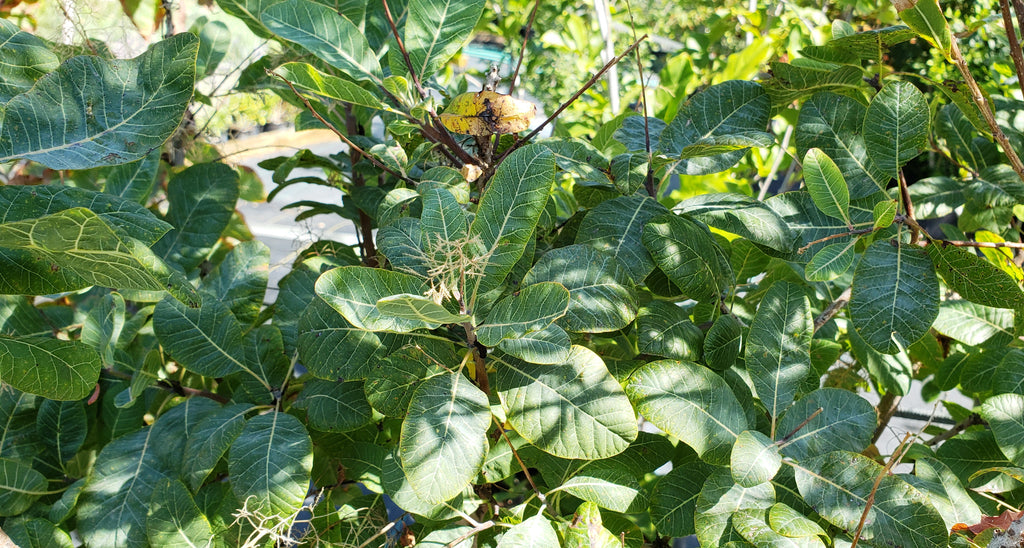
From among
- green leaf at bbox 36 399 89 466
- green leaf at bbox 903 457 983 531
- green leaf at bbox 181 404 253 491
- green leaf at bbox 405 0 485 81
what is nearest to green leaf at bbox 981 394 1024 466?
green leaf at bbox 903 457 983 531

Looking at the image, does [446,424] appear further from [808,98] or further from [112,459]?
[808,98]

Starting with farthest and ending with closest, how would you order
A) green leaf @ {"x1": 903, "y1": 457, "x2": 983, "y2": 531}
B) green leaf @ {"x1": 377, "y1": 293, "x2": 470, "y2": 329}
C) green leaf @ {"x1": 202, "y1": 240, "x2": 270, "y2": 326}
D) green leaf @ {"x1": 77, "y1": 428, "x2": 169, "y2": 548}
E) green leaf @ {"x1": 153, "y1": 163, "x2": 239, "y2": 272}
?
green leaf @ {"x1": 153, "y1": 163, "x2": 239, "y2": 272}
green leaf @ {"x1": 202, "y1": 240, "x2": 270, "y2": 326}
green leaf @ {"x1": 77, "y1": 428, "x2": 169, "y2": 548}
green leaf @ {"x1": 903, "y1": 457, "x2": 983, "y2": 531}
green leaf @ {"x1": 377, "y1": 293, "x2": 470, "y2": 329}

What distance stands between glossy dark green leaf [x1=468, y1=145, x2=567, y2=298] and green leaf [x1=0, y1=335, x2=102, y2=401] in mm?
459

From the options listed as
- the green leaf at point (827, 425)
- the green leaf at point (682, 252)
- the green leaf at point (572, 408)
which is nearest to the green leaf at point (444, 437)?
the green leaf at point (572, 408)

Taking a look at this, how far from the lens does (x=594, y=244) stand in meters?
0.85

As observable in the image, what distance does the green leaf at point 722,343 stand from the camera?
85cm

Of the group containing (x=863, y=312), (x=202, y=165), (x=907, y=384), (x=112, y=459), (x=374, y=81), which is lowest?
(x=907, y=384)

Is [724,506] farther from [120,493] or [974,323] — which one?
[120,493]

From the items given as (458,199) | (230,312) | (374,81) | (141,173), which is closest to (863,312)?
(458,199)

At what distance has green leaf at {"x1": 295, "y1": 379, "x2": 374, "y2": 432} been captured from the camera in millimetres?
846

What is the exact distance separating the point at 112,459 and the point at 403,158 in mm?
562

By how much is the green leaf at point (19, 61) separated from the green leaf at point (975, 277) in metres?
1.14

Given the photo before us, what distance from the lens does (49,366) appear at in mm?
789

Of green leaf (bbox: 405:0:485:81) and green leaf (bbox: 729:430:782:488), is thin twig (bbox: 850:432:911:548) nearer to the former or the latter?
green leaf (bbox: 729:430:782:488)
